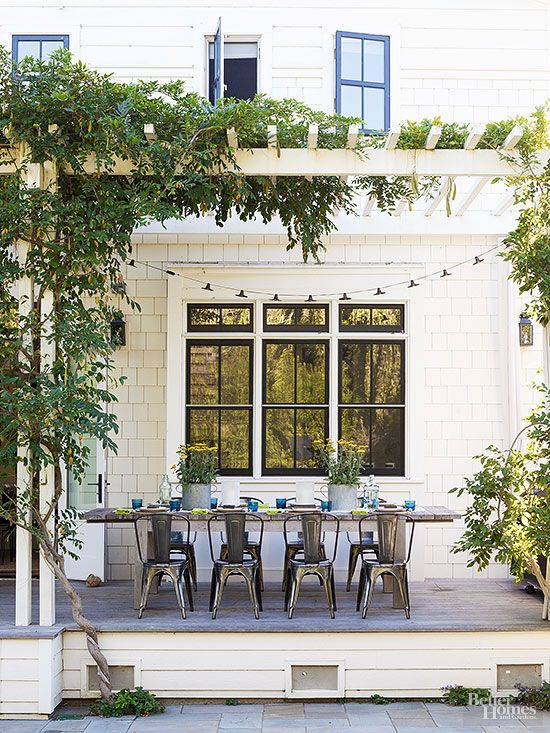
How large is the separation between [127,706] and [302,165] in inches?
147

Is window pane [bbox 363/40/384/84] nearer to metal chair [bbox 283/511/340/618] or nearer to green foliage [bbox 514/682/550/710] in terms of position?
metal chair [bbox 283/511/340/618]

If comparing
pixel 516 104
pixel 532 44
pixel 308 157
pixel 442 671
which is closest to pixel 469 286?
pixel 516 104

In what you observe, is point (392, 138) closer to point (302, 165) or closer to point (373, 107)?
point (302, 165)

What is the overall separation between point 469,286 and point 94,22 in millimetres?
4345

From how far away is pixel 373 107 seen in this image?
9.41 meters

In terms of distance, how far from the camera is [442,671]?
22.0ft

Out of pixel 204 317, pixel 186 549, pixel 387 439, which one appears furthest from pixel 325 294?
pixel 186 549

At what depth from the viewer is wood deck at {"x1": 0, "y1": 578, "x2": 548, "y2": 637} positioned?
6684 millimetres

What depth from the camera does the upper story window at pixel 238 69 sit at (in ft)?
31.2

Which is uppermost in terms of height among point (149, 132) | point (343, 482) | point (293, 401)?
point (149, 132)

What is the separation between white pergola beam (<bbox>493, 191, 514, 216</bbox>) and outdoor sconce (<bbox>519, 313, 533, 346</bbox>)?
3.25ft

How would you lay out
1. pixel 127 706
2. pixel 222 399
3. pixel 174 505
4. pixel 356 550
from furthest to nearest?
pixel 222 399
pixel 356 550
pixel 174 505
pixel 127 706

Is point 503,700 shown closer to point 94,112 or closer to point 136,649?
point 136,649

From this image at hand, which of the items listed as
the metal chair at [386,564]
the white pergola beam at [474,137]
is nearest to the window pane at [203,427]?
the metal chair at [386,564]
